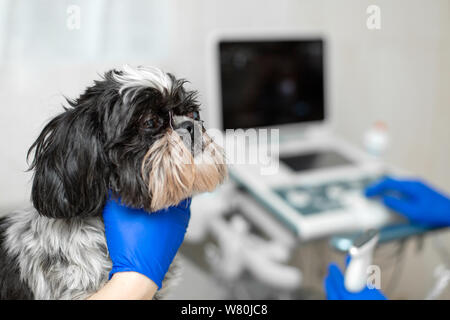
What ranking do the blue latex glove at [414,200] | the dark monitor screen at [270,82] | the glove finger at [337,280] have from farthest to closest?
the dark monitor screen at [270,82]
the blue latex glove at [414,200]
the glove finger at [337,280]

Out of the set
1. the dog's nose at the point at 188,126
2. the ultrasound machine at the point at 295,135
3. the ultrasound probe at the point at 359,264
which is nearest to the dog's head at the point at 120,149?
the dog's nose at the point at 188,126

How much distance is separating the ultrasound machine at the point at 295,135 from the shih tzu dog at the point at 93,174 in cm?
80

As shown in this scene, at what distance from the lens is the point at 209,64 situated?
1.60 metres

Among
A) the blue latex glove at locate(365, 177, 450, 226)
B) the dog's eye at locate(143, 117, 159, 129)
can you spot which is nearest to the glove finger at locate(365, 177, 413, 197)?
the blue latex glove at locate(365, 177, 450, 226)

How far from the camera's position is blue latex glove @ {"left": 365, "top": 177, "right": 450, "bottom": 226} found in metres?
1.35

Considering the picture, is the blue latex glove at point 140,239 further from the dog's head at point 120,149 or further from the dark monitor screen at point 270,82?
the dark monitor screen at point 270,82

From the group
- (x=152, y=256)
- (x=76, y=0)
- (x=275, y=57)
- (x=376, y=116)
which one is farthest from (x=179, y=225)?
(x=376, y=116)

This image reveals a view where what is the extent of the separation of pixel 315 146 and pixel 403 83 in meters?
0.97

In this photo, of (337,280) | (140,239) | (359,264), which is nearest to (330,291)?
(337,280)

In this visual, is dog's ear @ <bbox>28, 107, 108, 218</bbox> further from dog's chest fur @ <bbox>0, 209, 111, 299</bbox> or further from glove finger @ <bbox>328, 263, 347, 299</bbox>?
glove finger @ <bbox>328, 263, 347, 299</bbox>

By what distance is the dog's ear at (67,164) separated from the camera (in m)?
0.57

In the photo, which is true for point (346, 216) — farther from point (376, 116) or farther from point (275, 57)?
point (376, 116)

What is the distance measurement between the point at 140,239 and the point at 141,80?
29cm

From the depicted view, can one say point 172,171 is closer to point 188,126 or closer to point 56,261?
point 188,126
